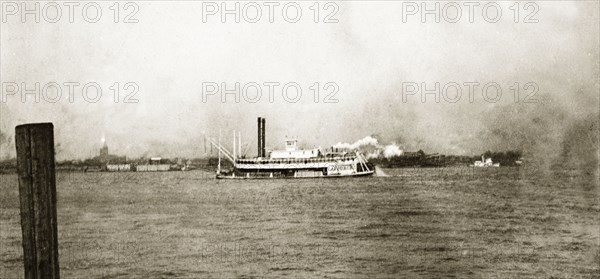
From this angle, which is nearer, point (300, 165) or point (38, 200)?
point (38, 200)

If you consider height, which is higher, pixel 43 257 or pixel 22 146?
pixel 22 146

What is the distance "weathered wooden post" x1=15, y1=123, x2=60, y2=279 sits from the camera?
9.29ft

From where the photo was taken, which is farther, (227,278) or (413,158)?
(413,158)

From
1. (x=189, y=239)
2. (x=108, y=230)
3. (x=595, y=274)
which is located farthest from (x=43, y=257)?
(x=108, y=230)

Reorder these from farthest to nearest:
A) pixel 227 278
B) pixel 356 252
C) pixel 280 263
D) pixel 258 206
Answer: pixel 258 206 → pixel 356 252 → pixel 280 263 → pixel 227 278

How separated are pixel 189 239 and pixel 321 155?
1316 cm

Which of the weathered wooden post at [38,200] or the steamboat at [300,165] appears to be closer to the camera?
the weathered wooden post at [38,200]

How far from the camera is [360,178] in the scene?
24.9 metres

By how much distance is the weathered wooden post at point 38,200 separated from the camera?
2832 millimetres

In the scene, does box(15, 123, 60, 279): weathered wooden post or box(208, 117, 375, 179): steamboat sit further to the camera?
box(208, 117, 375, 179): steamboat

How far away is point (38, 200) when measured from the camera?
2865 mm

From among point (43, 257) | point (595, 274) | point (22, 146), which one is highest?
point (22, 146)

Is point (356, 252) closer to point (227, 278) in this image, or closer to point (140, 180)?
point (227, 278)

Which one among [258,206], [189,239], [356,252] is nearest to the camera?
[356,252]
